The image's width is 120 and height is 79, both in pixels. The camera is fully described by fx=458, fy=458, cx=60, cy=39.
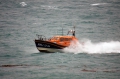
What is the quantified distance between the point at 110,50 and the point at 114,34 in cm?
1474

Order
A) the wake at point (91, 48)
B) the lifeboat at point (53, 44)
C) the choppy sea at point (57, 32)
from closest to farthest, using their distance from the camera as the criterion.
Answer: the choppy sea at point (57, 32), the lifeboat at point (53, 44), the wake at point (91, 48)

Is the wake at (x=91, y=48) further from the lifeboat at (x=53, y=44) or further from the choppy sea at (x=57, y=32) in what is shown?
the lifeboat at (x=53, y=44)

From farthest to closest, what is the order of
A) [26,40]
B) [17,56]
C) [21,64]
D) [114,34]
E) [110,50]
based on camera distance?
[114,34] < [26,40] < [110,50] < [17,56] < [21,64]

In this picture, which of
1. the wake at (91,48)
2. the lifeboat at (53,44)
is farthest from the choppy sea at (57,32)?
the lifeboat at (53,44)

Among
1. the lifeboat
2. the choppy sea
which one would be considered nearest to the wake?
the choppy sea

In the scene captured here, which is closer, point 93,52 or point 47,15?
point 93,52

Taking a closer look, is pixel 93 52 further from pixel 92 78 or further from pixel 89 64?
pixel 92 78

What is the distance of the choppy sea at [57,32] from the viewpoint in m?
38.6

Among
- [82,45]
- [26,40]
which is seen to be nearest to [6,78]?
[82,45]

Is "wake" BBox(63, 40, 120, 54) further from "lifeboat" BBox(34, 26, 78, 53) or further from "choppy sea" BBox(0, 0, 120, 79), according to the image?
"lifeboat" BBox(34, 26, 78, 53)

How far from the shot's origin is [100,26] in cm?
7206

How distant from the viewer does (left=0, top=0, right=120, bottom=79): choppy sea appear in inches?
1518

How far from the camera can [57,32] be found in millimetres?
66062

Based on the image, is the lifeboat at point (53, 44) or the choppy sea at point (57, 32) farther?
the lifeboat at point (53, 44)
